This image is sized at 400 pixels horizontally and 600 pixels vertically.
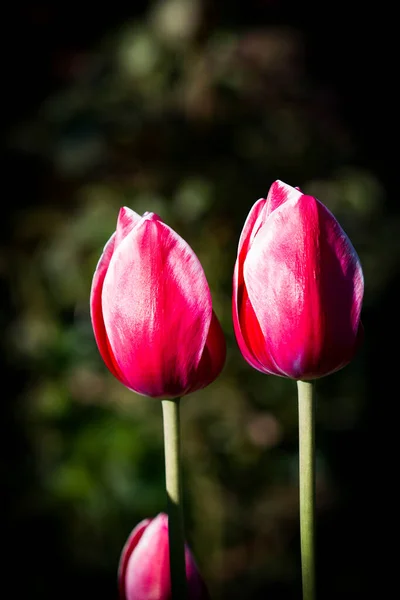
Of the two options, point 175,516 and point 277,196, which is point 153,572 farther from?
point 277,196

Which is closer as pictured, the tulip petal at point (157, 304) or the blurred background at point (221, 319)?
the tulip petal at point (157, 304)

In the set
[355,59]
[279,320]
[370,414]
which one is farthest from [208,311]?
[355,59]

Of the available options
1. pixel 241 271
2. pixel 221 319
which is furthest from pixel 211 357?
pixel 221 319

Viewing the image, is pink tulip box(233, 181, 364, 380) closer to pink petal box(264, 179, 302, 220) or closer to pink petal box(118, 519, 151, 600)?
pink petal box(264, 179, 302, 220)

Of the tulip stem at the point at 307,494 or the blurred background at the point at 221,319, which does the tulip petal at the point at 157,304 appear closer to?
the tulip stem at the point at 307,494

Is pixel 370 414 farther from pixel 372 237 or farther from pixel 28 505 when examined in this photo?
pixel 28 505

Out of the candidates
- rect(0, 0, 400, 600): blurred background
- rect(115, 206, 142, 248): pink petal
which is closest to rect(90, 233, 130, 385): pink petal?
rect(115, 206, 142, 248): pink petal

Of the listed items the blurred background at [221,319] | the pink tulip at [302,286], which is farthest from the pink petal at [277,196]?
the blurred background at [221,319]
